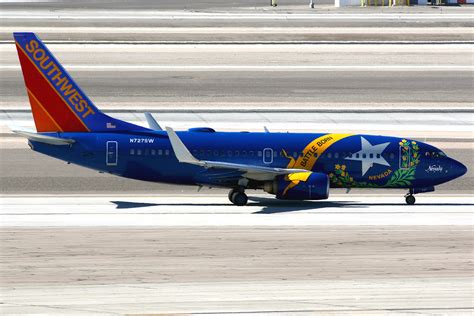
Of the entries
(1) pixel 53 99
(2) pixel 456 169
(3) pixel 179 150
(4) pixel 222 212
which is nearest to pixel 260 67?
(2) pixel 456 169

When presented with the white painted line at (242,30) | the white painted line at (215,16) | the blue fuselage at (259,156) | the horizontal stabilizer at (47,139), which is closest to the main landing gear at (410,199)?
the blue fuselage at (259,156)

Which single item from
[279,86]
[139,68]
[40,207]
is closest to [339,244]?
[40,207]

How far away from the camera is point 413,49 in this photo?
98.3 meters

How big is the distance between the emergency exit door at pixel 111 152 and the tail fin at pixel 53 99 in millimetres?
773

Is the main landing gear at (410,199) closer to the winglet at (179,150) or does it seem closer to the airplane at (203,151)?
the airplane at (203,151)

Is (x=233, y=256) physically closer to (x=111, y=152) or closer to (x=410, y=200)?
(x=111, y=152)

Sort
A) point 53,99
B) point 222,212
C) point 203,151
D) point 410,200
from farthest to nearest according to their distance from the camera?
point 410,200 → point 53,99 → point 203,151 → point 222,212

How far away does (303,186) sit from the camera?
43.2 meters

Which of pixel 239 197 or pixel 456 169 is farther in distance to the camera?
pixel 456 169

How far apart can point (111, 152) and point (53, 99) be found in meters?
3.20

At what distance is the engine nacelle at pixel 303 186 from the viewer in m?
43.2

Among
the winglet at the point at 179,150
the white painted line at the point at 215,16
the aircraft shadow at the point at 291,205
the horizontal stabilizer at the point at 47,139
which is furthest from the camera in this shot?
the white painted line at the point at 215,16

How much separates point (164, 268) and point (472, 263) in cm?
931

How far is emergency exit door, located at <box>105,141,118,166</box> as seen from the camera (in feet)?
145
